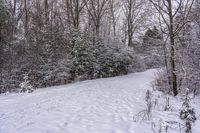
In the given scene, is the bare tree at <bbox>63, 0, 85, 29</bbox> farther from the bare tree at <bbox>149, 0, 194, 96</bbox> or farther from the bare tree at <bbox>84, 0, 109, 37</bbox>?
the bare tree at <bbox>149, 0, 194, 96</bbox>

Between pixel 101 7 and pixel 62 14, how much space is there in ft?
15.6

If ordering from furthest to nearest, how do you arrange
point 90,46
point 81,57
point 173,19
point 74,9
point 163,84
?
point 74,9
point 90,46
point 81,57
point 163,84
point 173,19

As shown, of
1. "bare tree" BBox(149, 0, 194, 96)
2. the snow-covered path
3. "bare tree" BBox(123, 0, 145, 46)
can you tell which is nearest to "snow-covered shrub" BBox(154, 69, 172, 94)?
"bare tree" BBox(149, 0, 194, 96)

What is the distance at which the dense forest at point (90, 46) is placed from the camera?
988cm

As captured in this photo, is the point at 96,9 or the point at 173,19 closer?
the point at 173,19

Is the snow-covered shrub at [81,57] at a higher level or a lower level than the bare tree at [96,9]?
lower

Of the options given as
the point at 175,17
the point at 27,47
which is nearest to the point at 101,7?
the point at 27,47

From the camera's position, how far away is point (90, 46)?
1948 cm

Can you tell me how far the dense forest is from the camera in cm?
988

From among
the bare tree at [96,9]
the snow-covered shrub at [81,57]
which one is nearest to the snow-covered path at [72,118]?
the snow-covered shrub at [81,57]

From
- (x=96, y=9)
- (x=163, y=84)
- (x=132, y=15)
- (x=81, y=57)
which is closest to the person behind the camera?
(x=163, y=84)

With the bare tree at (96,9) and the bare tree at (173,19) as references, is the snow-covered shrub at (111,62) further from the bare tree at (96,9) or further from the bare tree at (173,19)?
the bare tree at (173,19)

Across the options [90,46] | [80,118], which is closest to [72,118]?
[80,118]

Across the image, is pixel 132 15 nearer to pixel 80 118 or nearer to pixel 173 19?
pixel 173 19
